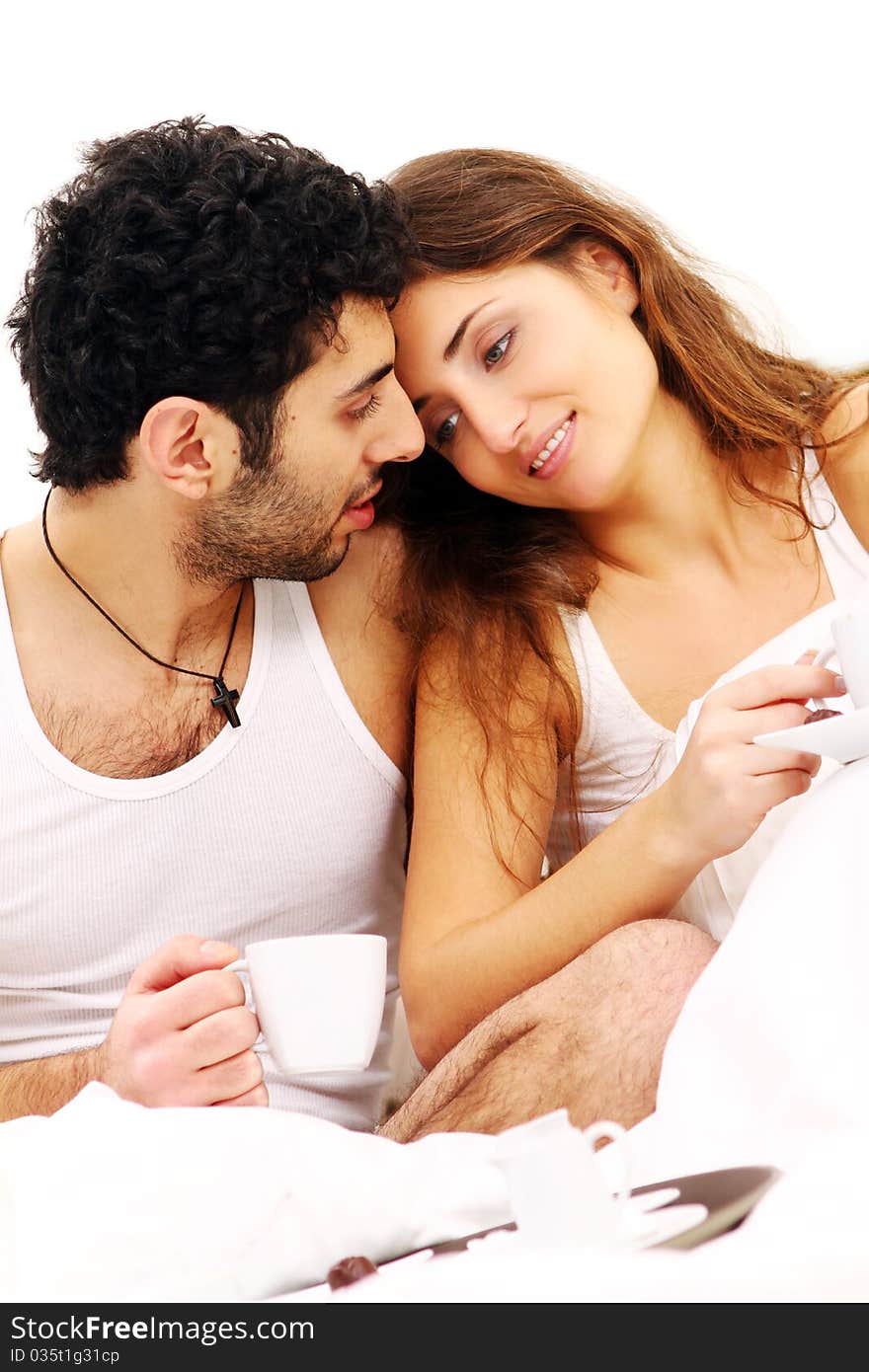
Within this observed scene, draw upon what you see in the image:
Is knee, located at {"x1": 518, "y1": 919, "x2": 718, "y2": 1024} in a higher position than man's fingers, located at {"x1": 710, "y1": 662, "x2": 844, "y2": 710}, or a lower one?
lower

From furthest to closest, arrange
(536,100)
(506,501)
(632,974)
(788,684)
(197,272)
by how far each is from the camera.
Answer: (536,100)
(506,501)
(197,272)
(632,974)
(788,684)

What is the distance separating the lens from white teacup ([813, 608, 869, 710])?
1059 millimetres

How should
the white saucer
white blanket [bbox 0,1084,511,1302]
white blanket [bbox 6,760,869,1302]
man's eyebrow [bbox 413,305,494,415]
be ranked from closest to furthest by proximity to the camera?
white blanket [bbox 6,760,869,1302] → white blanket [bbox 0,1084,511,1302] → the white saucer → man's eyebrow [bbox 413,305,494,415]

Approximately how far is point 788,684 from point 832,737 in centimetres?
12

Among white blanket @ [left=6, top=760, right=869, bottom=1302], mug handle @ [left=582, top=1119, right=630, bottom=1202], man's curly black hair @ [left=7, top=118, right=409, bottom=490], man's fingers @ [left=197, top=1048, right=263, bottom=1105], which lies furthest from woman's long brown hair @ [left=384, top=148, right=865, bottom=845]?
mug handle @ [left=582, top=1119, right=630, bottom=1202]

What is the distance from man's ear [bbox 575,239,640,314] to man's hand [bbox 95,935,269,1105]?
3.01 feet

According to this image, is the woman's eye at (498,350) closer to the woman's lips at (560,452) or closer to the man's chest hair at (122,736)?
the woman's lips at (560,452)

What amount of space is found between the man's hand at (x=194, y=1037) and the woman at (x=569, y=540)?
0.32 meters

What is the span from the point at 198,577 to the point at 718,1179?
1.02 metres

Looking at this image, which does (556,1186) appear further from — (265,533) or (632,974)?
(265,533)

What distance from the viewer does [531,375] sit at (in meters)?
1.54

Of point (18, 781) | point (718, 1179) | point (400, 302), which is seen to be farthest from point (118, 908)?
point (718, 1179)

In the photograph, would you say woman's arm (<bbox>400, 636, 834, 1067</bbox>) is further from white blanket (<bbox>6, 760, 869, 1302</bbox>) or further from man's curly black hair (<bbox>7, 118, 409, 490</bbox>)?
man's curly black hair (<bbox>7, 118, 409, 490</bbox>)

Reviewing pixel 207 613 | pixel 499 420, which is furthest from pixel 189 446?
pixel 499 420
